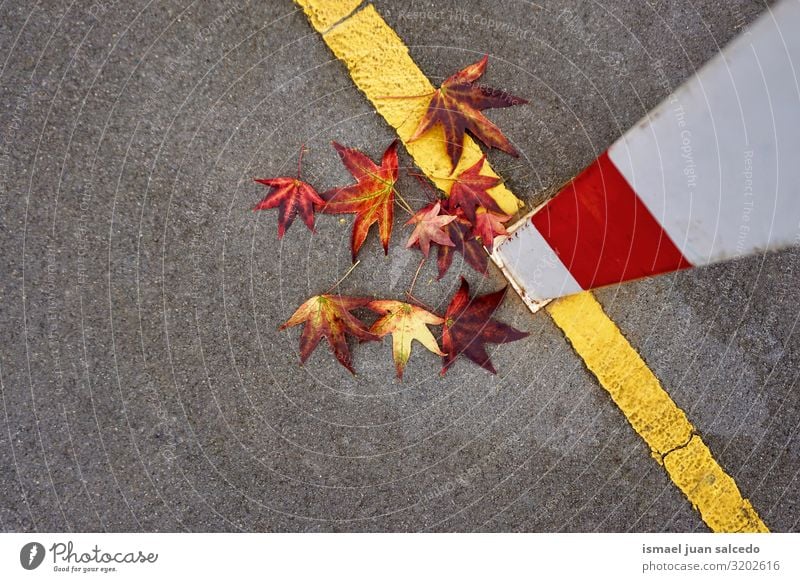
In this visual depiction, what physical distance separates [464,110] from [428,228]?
1.20ft

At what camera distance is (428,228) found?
5.44 feet

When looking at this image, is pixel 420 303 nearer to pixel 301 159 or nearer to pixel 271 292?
pixel 271 292

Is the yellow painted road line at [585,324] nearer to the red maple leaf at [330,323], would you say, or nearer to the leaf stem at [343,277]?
the leaf stem at [343,277]

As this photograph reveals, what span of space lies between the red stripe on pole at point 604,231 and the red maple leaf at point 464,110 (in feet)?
0.80

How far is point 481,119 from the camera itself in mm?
1653

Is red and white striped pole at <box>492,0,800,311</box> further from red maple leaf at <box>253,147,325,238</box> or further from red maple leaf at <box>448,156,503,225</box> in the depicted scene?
red maple leaf at <box>253,147,325,238</box>

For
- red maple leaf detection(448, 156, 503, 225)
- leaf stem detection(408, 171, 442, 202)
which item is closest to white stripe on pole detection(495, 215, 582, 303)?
red maple leaf detection(448, 156, 503, 225)

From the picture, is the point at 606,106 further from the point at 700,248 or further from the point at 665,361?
the point at 665,361

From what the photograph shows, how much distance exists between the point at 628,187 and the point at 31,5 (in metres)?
1.76

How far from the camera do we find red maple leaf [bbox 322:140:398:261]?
164cm

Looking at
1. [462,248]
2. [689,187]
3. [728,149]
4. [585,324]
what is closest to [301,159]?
[462,248]

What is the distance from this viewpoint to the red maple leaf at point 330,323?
1647 mm

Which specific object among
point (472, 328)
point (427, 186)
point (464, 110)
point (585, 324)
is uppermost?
point (464, 110)

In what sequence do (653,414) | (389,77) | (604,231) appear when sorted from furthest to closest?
(653,414), (389,77), (604,231)
